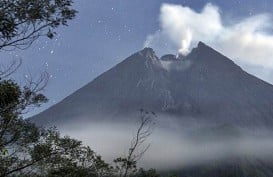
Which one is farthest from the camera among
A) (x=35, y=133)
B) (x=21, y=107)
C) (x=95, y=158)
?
(x=95, y=158)

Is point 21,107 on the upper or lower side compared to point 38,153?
upper

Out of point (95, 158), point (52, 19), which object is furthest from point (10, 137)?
point (95, 158)

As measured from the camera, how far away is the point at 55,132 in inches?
911

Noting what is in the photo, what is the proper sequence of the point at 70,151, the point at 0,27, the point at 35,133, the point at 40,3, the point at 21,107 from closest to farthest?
the point at 0,27 < the point at 40,3 < the point at 21,107 < the point at 35,133 < the point at 70,151

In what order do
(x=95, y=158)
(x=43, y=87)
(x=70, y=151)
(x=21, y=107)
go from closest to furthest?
1. (x=43, y=87)
2. (x=21, y=107)
3. (x=70, y=151)
4. (x=95, y=158)

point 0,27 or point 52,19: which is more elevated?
point 52,19

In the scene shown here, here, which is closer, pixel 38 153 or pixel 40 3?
pixel 40 3

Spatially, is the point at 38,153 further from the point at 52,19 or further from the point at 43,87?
the point at 52,19

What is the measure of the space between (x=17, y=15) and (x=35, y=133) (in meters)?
7.56

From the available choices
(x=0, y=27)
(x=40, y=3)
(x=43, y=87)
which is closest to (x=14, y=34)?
(x=0, y=27)

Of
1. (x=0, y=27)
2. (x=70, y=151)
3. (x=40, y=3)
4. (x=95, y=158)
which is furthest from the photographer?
(x=95, y=158)

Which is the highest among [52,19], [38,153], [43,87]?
[52,19]

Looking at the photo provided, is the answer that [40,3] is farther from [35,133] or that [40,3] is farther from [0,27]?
[35,133]

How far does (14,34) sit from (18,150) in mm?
7210
